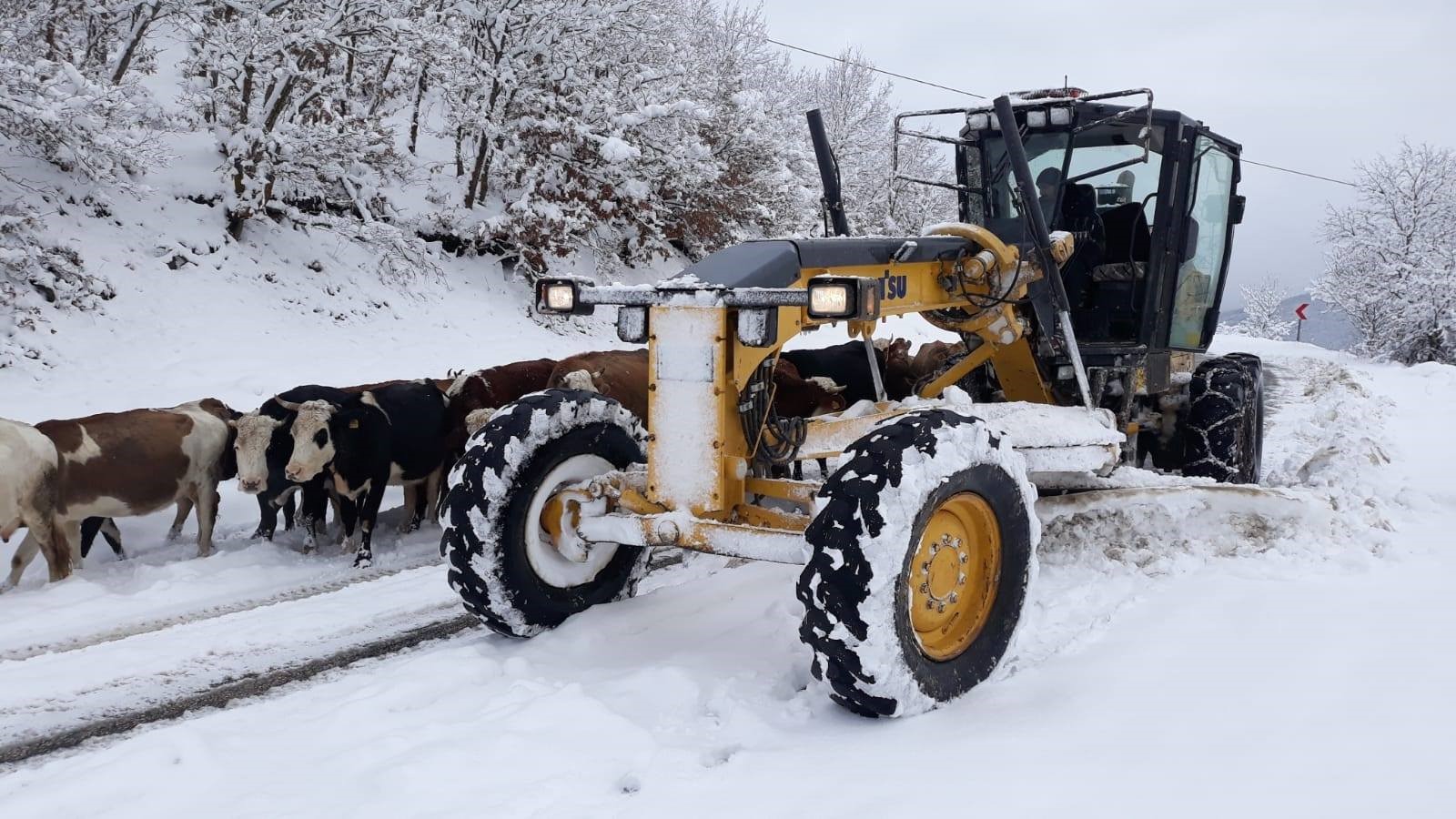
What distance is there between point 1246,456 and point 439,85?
14182mm

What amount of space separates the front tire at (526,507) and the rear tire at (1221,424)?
4.56m

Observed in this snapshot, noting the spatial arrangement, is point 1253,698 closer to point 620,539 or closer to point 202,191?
point 620,539

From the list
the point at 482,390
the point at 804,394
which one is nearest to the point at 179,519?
the point at 482,390

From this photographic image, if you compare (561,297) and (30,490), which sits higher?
(561,297)

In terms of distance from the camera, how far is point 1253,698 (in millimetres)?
3781

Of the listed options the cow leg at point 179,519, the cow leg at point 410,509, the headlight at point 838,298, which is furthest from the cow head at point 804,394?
the cow leg at point 179,519

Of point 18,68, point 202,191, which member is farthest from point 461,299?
point 18,68

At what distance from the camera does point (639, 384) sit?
867 cm

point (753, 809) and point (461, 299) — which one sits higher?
point (461, 299)

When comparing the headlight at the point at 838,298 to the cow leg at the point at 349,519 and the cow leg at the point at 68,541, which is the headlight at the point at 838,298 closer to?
the cow leg at the point at 349,519

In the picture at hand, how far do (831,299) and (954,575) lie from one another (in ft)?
3.87

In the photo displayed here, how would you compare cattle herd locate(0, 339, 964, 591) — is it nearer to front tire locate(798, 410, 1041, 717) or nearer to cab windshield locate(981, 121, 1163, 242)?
cab windshield locate(981, 121, 1163, 242)

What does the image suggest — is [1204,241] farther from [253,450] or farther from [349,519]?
[253,450]

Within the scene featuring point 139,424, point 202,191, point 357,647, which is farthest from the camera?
point 202,191
